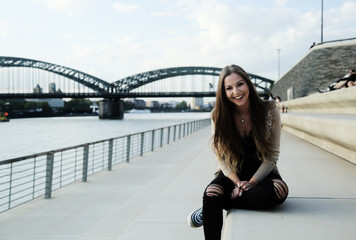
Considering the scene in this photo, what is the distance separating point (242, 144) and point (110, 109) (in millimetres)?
86965

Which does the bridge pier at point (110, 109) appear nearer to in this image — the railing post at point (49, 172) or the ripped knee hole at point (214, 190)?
the railing post at point (49, 172)

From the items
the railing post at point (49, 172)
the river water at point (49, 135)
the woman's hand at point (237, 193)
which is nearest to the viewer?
the woman's hand at point (237, 193)

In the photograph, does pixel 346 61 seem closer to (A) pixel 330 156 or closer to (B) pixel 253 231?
(A) pixel 330 156

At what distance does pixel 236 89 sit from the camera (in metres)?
2.97

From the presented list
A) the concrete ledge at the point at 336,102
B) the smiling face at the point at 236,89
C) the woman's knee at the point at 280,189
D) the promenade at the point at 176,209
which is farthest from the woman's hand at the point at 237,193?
the concrete ledge at the point at 336,102

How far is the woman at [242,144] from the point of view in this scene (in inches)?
109

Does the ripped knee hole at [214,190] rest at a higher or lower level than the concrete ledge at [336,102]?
lower

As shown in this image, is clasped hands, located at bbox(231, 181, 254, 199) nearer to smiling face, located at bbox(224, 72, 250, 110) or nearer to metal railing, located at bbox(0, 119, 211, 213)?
smiling face, located at bbox(224, 72, 250, 110)

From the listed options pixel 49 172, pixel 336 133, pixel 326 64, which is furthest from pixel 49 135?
pixel 336 133

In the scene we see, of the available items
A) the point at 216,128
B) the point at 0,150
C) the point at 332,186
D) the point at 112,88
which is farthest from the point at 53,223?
the point at 112,88

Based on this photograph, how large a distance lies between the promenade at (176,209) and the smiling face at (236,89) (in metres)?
0.84

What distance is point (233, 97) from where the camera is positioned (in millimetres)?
3021

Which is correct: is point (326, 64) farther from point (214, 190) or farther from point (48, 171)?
point (214, 190)

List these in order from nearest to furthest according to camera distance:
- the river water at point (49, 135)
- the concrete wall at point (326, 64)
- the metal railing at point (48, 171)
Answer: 1. the metal railing at point (48, 171)
2. the concrete wall at point (326, 64)
3. the river water at point (49, 135)
